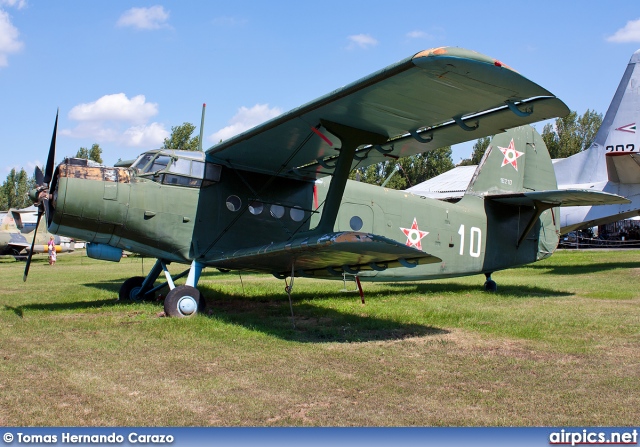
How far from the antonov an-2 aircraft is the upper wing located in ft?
0.07

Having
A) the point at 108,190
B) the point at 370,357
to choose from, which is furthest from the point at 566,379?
the point at 108,190

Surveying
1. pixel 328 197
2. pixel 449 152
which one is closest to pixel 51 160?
pixel 328 197

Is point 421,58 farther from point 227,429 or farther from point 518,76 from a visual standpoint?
point 227,429

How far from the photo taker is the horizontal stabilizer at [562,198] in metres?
9.86

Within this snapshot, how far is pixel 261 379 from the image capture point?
4824 millimetres

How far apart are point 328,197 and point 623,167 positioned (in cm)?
1428

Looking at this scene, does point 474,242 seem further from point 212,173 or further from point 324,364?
point 324,364

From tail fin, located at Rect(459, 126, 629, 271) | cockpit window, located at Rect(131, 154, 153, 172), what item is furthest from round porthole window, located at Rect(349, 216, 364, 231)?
cockpit window, located at Rect(131, 154, 153, 172)

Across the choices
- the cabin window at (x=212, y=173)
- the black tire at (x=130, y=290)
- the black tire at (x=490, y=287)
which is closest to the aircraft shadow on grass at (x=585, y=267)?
the black tire at (x=490, y=287)

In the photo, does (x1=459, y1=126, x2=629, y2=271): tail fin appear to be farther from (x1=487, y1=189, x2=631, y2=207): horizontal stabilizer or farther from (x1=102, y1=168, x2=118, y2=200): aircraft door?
(x1=102, y1=168, x2=118, y2=200): aircraft door

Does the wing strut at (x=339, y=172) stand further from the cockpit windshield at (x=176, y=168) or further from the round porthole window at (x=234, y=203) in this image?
the cockpit windshield at (x=176, y=168)

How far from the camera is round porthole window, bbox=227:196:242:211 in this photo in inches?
356

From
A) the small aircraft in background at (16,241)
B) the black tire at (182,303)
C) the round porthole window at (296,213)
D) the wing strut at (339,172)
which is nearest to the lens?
the wing strut at (339,172)

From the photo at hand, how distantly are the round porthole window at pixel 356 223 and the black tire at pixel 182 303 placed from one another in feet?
10.5
